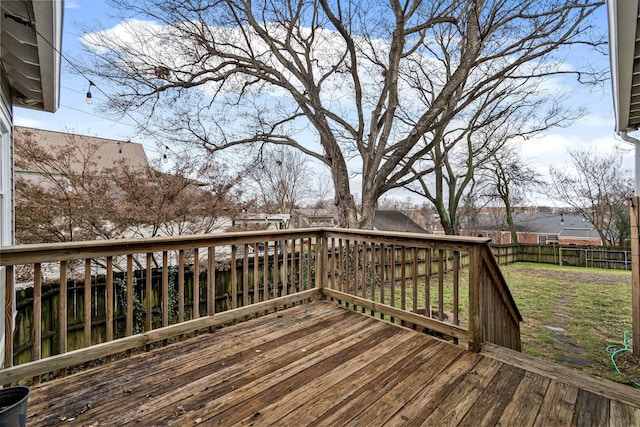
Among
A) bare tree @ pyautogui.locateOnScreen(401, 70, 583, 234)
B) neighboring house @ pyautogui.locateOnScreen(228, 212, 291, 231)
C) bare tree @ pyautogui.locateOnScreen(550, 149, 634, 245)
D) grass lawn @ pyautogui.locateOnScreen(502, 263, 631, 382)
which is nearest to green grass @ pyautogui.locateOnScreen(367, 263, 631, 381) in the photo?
grass lawn @ pyautogui.locateOnScreen(502, 263, 631, 382)

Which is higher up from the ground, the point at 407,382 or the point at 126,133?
the point at 126,133

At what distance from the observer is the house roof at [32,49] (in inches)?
69.7

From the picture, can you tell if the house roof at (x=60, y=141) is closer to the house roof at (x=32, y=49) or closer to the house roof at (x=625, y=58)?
the house roof at (x=32, y=49)

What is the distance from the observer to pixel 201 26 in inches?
243

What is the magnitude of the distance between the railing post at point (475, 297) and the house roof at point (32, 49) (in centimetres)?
329

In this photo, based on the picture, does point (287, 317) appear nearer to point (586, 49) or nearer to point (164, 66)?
point (164, 66)

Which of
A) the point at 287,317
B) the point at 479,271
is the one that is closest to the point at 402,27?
the point at 479,271

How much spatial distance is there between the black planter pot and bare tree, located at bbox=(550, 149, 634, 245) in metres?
20.5

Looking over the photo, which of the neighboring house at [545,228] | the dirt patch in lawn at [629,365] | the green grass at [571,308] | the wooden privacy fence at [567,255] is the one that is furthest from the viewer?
the neighboring house at [545,228]

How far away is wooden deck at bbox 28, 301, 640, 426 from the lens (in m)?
1.61

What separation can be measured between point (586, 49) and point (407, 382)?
320 inches

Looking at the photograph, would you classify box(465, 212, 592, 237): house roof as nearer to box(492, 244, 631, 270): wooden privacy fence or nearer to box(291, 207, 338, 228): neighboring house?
box(492, 244, 631, 270): wooden privacy fence

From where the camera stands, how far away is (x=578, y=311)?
6410mm

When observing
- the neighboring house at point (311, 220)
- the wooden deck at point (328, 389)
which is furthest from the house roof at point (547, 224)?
the wooden deck at point (328, 389)
